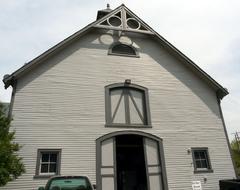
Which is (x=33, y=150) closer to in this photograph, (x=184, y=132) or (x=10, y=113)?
(x=10, y=113)

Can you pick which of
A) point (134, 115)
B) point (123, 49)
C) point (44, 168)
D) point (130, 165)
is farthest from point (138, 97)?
point (44, 168)

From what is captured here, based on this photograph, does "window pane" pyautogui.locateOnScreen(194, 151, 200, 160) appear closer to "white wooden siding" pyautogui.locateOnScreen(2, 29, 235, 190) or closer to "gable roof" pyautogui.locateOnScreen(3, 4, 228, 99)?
"white wooden siding" pyautogui.locateOnScreen(2, 29, 235, 190)

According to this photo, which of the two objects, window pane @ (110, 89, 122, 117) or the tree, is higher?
window pane @ (110, 89, 122, 117)

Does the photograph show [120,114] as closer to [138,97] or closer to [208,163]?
[138,97]

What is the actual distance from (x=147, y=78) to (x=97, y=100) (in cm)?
333

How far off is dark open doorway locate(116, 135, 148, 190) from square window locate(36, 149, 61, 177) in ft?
13.9

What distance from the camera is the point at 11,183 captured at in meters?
10.2

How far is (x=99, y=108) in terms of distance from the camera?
1266 centimetres

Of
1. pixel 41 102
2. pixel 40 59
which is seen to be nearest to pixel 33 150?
pixel 41 102

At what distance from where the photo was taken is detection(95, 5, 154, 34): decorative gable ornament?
574 inches

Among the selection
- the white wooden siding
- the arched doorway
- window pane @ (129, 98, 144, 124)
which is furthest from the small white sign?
window pane @ (129, 98, 144, 124)

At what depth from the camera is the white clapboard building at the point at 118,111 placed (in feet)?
37.3

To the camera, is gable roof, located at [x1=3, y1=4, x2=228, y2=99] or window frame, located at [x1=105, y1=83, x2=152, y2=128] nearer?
window frame, located at [x1=105, y1=83, x2=152, y2=128]

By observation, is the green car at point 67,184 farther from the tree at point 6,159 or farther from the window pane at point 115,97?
the window pane at point 115,97
